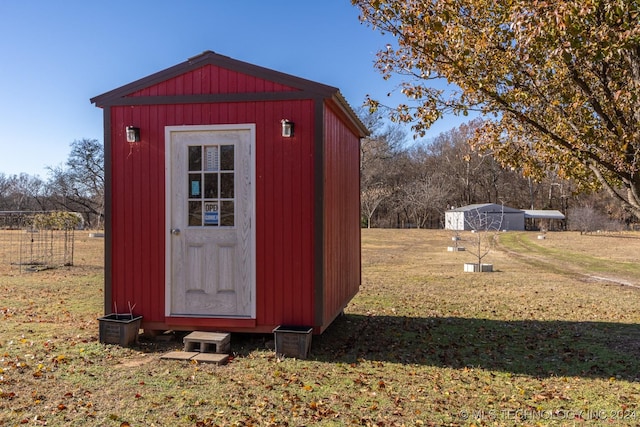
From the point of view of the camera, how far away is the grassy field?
3.72 m

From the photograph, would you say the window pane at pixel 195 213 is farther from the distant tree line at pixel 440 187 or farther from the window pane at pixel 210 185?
the distant tree line at pixel 440 187

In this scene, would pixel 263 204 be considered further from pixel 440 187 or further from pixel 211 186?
pixel 440 187

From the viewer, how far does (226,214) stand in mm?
5641

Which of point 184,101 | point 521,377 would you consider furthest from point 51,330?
point 521,377

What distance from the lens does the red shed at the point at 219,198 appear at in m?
5.46

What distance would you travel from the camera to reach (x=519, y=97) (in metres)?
5.48

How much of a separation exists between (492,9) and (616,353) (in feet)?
13.9

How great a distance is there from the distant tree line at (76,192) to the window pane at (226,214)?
40983 mm

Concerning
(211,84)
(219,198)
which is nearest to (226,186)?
(219,198)

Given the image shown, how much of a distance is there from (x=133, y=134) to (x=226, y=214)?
1.46m

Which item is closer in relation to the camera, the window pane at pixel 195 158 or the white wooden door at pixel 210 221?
the white wooden door at pixel 210 221

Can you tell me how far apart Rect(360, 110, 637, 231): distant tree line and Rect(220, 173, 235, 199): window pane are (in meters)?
37.9

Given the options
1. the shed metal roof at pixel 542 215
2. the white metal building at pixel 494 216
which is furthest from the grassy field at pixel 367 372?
the shed metal roof at pixel 542 215

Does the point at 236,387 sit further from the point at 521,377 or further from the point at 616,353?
the point at 616,353
